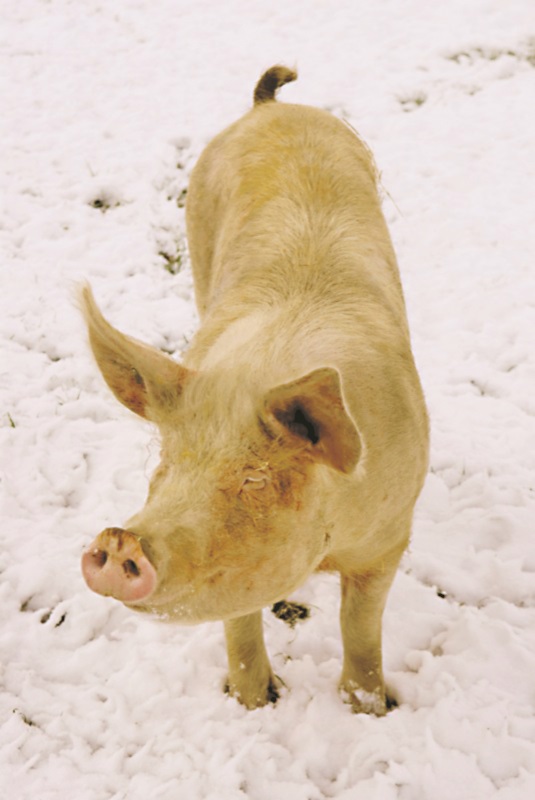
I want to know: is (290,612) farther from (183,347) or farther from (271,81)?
(271,81)

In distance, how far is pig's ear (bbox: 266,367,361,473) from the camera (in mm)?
1598

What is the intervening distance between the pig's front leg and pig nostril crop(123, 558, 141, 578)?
1157 millimetres

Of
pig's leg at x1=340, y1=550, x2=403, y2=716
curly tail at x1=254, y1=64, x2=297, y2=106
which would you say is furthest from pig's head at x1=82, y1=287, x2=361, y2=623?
curly tail at x1=254, y1=64, x2=297, y2=106

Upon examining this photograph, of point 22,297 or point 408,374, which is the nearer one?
point 408,374

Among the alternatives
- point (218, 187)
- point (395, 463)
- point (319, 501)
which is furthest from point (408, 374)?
point (218, 187)

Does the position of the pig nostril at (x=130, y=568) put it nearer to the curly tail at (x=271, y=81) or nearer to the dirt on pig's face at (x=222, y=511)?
the dirt on pig's face at (x=222, y=511)

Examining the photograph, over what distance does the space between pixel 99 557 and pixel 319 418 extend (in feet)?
1.88

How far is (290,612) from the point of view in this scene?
3.19m

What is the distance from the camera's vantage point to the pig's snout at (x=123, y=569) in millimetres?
1559

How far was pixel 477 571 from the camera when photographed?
3279 millimetres

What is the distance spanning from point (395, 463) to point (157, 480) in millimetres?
805

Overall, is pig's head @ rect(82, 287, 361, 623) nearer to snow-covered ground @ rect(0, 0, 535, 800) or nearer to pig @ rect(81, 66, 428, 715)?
pig @ rect(81, 66, 428, 715)

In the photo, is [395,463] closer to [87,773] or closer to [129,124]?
[87,773]

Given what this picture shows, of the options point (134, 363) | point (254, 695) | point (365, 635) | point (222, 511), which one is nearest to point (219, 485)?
point (222, 511)
